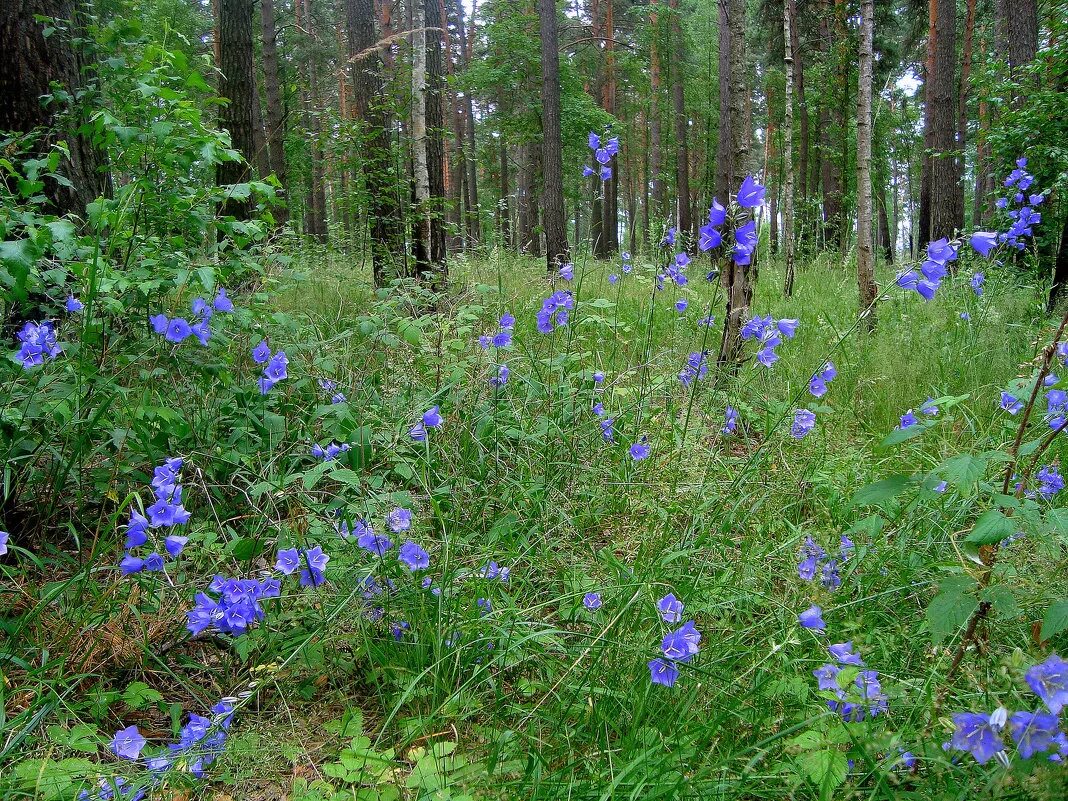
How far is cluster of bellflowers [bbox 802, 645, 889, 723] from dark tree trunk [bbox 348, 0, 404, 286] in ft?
15.2

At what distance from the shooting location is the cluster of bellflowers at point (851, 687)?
4.16 ft

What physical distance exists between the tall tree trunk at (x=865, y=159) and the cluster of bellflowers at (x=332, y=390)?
3.89m

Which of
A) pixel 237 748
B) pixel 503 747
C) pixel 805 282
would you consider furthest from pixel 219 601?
pixel 805 282

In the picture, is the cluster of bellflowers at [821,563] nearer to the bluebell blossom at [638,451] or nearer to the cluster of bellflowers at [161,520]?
the bluebell blossom at [638,451]

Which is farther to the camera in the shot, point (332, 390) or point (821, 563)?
point (332, 390)

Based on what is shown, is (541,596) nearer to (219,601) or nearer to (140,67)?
(219,601)

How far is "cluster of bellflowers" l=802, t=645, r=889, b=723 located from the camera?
1.27 metres

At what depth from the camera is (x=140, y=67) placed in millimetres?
2451

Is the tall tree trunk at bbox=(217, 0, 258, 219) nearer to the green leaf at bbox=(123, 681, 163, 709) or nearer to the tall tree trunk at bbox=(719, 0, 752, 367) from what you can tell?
the tall tree trunk at bbox=(719, 0, 752, 367)

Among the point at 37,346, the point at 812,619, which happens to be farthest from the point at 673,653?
the point at 37,346

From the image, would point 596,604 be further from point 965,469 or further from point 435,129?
point 435,129

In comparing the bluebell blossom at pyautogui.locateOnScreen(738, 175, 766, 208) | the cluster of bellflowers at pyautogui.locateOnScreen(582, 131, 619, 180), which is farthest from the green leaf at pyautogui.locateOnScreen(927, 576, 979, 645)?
the cluster of bellflowers at pyautogui.locateOnScreen(582, 131, 619, 180)

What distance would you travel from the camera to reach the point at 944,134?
10.6m

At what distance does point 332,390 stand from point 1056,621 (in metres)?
2.40
